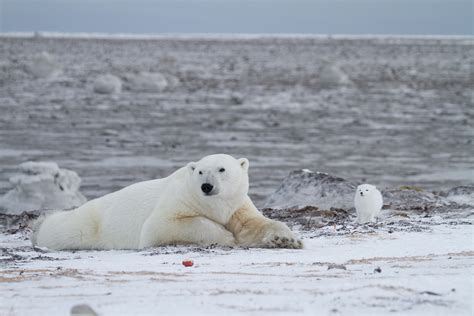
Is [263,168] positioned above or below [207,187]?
below

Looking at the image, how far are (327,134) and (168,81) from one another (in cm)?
1440

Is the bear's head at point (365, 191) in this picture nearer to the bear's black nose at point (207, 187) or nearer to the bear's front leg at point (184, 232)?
the bear's front leg at point (184, 232)

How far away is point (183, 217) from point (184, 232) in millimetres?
150

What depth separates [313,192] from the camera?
784 centimetres

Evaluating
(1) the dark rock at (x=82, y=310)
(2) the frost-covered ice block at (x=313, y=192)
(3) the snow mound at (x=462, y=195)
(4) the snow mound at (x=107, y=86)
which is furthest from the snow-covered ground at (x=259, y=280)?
(4) the snow mound at (x=107, y=86)

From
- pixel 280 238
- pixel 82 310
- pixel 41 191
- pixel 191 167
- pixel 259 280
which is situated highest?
pixel 191 167

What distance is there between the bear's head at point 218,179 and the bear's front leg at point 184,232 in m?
0.19

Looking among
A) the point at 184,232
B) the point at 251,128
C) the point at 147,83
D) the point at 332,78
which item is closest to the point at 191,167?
the point at 184,232

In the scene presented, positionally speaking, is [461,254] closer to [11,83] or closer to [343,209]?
[343,209]

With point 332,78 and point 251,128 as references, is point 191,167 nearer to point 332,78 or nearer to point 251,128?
point 251,128

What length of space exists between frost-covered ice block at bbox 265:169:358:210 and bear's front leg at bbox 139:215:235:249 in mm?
2369

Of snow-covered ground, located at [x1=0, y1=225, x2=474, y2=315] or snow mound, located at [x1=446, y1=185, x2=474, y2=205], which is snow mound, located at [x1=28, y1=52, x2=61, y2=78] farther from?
snow-covered ground, located at [x1=0, y1=225, x2=474, y2=315]

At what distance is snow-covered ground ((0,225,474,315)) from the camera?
318 centimetres

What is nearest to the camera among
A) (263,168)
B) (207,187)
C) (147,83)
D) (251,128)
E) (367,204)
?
(207,187)
